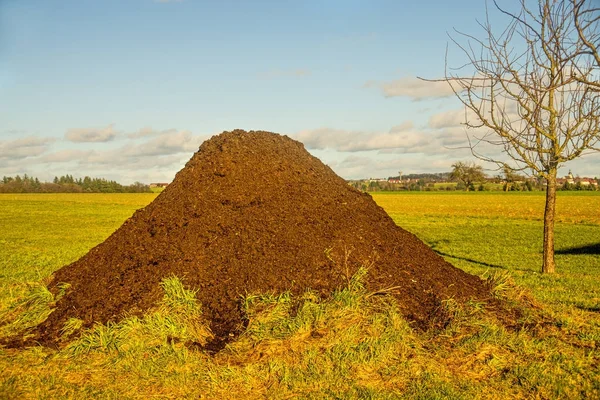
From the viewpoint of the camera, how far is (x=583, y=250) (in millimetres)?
17000

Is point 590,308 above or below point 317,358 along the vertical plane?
below

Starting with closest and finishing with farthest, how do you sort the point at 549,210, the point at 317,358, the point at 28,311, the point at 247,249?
1. the point at 317,358
2. the point at 247,249
3. the point at 28,311
4. the point at 549,210

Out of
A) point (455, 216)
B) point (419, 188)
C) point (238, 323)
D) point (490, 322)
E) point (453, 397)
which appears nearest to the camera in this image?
point (453, 397)

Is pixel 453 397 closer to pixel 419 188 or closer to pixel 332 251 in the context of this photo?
pixel 332 251

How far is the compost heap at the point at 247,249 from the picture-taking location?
19.3 feet

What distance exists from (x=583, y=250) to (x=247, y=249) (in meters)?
14.9

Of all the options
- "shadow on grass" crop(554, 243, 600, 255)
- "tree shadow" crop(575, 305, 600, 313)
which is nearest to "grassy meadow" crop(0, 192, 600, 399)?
"tree shadow" crop(575, 305, 600, 313)

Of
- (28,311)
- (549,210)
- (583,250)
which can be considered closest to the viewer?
(28,311)

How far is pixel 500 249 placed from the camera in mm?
17203

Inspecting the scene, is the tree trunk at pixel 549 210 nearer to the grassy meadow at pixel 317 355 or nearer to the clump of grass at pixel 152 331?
the grassy meadow at pixel 317 355

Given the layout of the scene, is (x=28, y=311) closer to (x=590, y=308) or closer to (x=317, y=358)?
(x=317, y=358)

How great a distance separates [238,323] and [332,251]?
5.14ft

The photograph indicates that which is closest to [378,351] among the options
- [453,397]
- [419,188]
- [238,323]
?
[453,397]

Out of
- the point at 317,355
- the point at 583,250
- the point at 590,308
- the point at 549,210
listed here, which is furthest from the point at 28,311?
the point at 583,250
